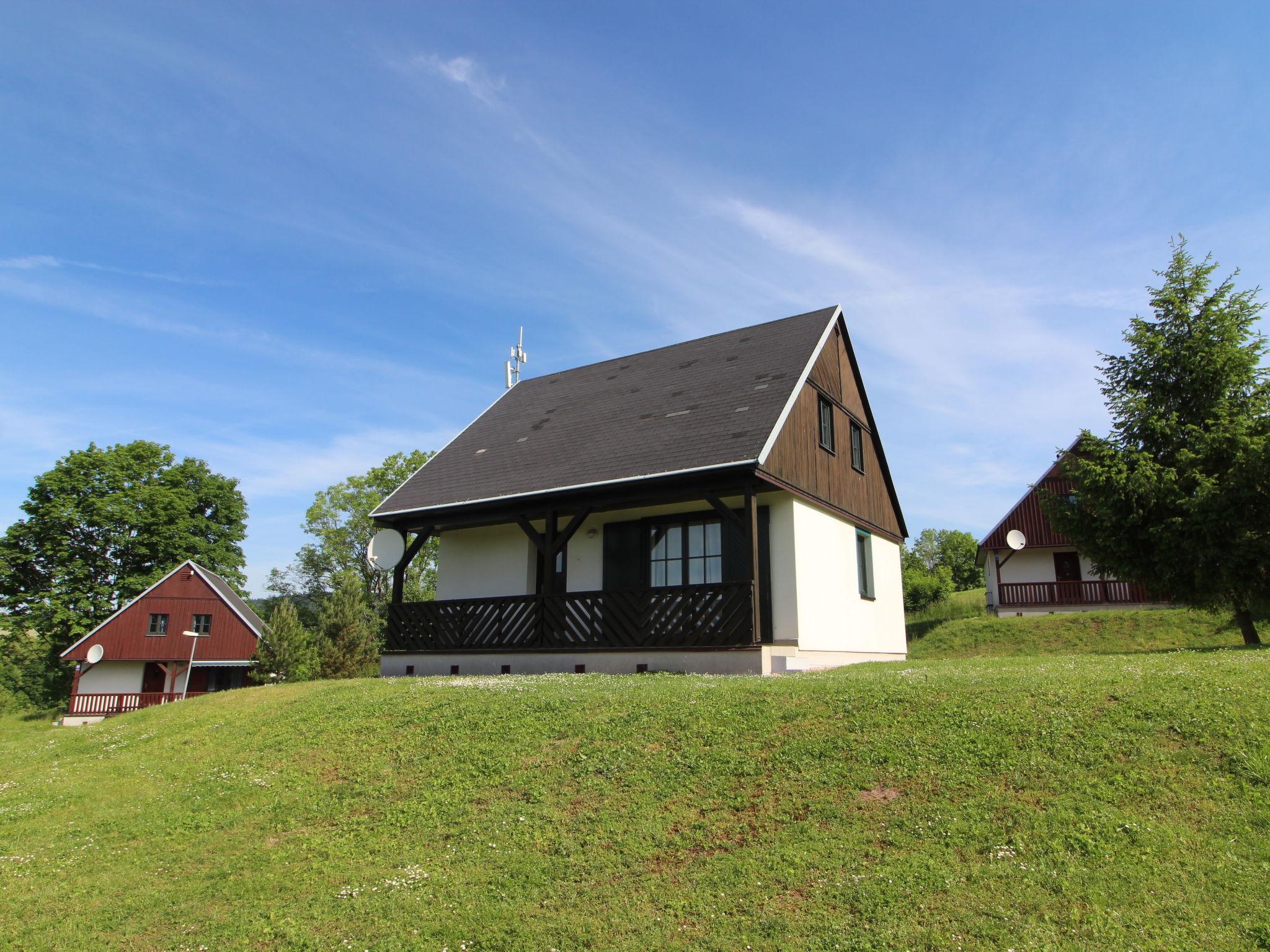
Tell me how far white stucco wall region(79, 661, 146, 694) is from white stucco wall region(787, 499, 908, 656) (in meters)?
39.2

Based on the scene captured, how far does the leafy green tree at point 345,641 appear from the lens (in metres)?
31.0

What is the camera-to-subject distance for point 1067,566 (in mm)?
32406

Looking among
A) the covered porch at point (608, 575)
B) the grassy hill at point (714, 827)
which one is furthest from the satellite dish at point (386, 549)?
the grassy hill at point (714, 827)

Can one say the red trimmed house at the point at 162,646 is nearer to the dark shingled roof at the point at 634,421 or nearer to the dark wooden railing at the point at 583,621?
the dark shingled roof at the point at 634,421

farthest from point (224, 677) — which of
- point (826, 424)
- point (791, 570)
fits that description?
point (791, 570)

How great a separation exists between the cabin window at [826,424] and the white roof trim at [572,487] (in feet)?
13.5

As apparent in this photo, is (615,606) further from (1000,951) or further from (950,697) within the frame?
(1000,951)

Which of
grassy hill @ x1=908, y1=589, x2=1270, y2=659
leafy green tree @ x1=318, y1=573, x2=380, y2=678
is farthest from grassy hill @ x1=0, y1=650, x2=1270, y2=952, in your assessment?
leafy green tree @ x1=318, y1=573, x2=380, y2=678

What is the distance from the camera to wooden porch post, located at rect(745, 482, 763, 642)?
13.2 meters

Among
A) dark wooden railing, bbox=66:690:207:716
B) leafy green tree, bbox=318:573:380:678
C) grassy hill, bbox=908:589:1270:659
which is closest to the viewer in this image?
grassy hill, bbox=908:589:1270:659

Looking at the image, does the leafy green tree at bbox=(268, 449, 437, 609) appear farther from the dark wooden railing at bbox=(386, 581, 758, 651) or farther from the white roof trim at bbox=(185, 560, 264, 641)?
the dark wooden railing at bbox=(386, 581, 758, 651)

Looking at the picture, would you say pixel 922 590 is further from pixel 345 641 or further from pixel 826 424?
pixel 826 424

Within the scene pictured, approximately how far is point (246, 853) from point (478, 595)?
35.9 ft

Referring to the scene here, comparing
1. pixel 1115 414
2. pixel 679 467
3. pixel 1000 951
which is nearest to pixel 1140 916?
pixel 1000 951
